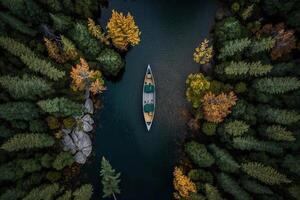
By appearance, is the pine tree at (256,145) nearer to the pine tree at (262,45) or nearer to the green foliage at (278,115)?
the green foliage at (278,115)

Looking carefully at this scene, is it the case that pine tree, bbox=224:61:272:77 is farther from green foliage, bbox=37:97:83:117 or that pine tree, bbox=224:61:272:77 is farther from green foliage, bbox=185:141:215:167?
green foliage, bbox=37:97:83:117

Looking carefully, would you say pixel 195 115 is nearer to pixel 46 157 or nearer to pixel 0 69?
pixel 46 157

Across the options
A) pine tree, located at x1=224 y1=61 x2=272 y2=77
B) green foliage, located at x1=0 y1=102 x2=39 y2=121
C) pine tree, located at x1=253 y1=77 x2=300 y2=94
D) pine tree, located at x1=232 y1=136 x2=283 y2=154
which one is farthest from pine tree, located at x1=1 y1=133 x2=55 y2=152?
pine tree, located at x1=253 y1=77 x2=300 y2=94

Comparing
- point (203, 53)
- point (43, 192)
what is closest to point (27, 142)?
point (43, 192)

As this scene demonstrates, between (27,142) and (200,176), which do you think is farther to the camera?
(200,176)

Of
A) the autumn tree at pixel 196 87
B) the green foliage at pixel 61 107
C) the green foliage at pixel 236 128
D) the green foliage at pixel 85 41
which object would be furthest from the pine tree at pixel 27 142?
the green foliage at pixel 236 128

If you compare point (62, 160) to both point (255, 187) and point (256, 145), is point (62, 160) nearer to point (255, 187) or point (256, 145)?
point (255, 187)
